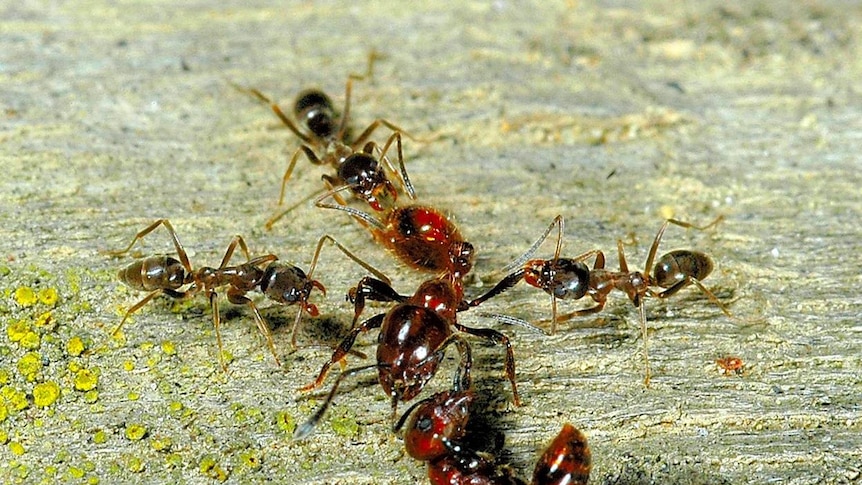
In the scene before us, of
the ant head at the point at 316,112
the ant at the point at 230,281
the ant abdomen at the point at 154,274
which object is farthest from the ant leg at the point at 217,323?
the ant head at the point at 316,112

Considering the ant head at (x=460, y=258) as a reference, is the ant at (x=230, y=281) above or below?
below

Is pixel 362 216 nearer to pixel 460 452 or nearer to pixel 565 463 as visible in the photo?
pixel 460 452

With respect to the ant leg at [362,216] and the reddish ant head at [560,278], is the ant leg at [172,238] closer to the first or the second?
the ant leg at [362,216]

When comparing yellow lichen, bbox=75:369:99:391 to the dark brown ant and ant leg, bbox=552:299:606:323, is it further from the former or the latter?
ant leg, bbox=552:299:606:323

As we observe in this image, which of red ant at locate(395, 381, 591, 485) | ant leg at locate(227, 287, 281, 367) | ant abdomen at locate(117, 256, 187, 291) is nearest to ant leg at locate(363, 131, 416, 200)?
ant leg at locate(227, 287, 281, 367)

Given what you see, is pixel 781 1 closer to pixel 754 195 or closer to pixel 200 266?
pixel 754 195

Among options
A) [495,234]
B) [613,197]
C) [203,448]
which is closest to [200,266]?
[203,448]
